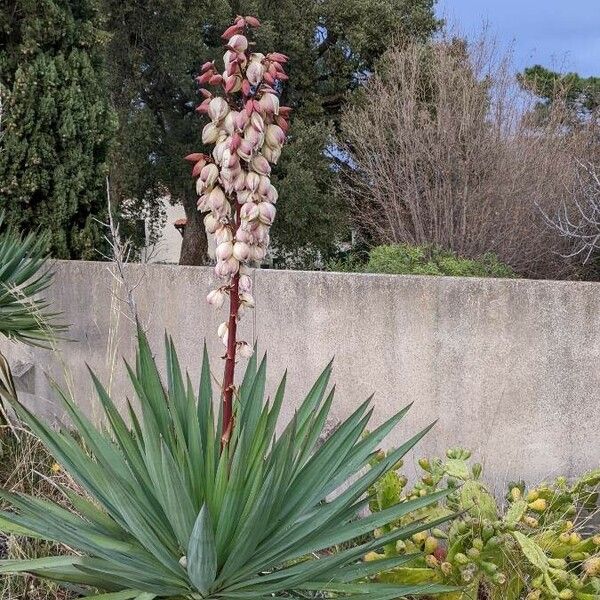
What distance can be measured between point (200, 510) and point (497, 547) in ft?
3.71

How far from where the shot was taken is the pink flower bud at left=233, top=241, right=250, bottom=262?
1792mm

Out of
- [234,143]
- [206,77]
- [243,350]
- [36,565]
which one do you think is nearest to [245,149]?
[234,143]

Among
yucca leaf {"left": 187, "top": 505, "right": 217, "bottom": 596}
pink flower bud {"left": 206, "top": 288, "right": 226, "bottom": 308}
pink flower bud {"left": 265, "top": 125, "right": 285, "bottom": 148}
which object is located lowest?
yucca leaf {"left": 187, "top": 505, "right": 217, "bottom": 596}

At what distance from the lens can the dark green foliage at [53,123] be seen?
7035 millimetres

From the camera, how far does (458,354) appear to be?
364 centimetres

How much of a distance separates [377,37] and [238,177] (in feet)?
46.1

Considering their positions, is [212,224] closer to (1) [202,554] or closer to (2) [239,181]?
(2) [239,181]

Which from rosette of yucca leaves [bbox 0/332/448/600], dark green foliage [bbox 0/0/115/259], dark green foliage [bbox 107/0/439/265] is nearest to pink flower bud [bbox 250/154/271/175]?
rosette of yucca leaves [bbox 0/332/448/600]

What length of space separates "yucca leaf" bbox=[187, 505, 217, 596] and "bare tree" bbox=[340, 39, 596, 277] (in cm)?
750

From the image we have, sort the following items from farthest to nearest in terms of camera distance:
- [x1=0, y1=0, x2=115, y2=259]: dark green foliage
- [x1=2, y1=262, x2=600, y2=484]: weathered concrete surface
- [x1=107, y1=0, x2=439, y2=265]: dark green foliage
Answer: [x1=107, y1=0, x2=439, y2=265]: dark green foliage
[x1=0, y1=0, x2=115, y2=259]: dark green foliage
[x1=2, y1=262, x2=600, y2=484]: weathered concrete surface

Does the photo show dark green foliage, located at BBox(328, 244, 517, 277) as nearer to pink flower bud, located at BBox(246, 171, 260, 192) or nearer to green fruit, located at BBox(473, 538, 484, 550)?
green fruit, located at BBox(473, 538, 484, 550)

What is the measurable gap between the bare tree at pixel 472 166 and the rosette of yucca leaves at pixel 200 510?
7.15 m

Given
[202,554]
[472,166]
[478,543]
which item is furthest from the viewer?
[472,166]

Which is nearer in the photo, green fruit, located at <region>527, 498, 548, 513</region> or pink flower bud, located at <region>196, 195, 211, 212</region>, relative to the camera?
pink flower bud, located at <region>196, 195, 211, 212</region>
